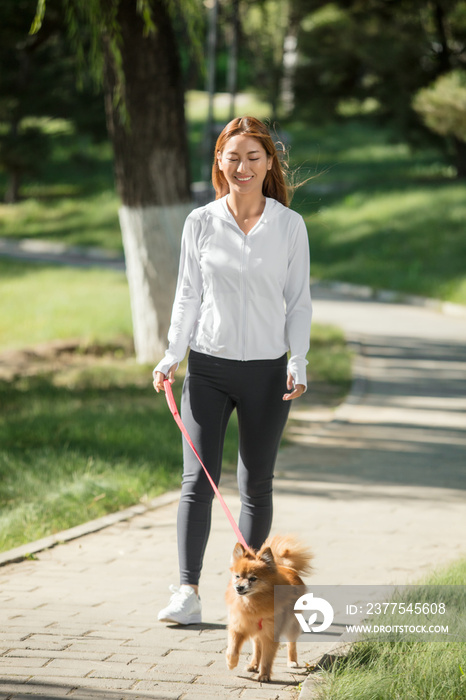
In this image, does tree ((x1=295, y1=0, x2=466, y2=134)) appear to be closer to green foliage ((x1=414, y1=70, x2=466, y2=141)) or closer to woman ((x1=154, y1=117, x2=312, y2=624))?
green foliage ((x1=414, y1=70, x2=466, y2=141))

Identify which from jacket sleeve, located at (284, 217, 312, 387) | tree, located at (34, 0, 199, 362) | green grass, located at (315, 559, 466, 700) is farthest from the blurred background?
green grass, located at (315, 559, 466, 700)

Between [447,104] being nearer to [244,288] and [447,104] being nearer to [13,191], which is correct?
[244,288]

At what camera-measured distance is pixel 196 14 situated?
9633 mm

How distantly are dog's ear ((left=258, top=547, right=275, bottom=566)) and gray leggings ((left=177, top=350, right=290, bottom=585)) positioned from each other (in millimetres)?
615

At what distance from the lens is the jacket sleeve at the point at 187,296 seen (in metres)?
4.13

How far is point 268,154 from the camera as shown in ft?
13.8

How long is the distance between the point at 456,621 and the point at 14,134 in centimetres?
3713

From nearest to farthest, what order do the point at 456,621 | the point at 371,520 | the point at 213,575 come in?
the point at 456,621, the point at 213,575, the point at 371,520

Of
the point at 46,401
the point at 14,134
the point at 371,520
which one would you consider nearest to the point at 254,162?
the point at 371,520

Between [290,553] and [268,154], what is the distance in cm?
170

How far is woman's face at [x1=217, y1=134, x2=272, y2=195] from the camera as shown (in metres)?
4.09

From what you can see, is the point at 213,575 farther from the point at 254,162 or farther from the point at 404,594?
the point at 254,162

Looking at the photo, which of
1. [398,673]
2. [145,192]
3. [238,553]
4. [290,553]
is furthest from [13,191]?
[398,673]

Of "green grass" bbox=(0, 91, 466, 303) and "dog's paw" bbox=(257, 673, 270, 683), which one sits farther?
"green grass" bbox=(0, 91, 466, 303)
